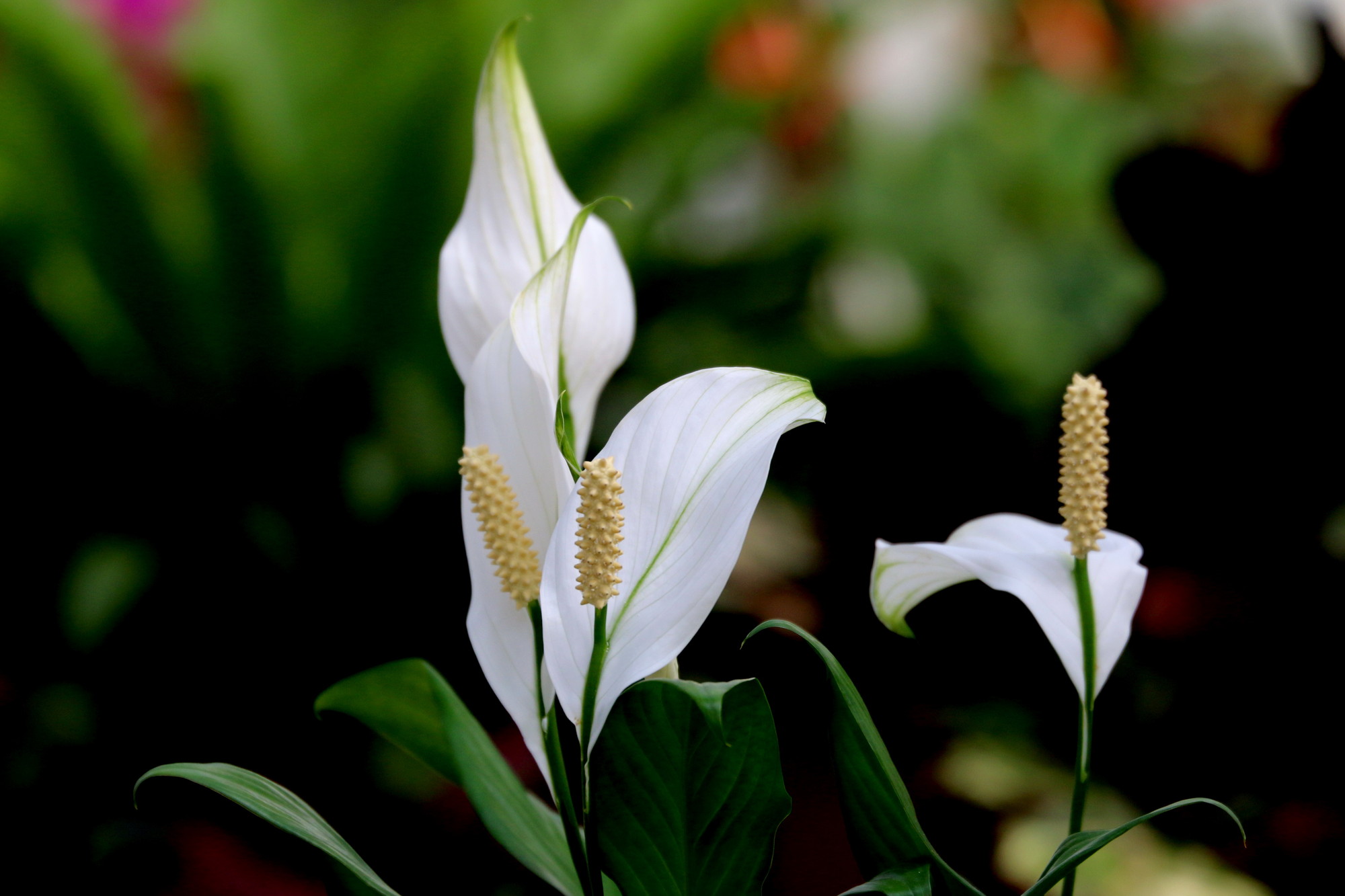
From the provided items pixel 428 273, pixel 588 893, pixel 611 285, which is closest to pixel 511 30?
pixel 611 285

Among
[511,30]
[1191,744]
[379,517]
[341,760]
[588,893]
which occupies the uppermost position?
[511,30]

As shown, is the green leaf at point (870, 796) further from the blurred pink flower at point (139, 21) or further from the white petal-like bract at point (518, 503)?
the blurred pink flower at point (139, 21)

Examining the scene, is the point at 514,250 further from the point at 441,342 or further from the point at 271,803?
the point at 441,342

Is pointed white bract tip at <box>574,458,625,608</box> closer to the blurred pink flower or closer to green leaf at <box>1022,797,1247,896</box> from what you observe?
green leaf at <box>1022,797,1247,896</box>

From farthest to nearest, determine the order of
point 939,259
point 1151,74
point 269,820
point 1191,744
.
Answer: point 1151,74, point 939,259, point 1191,744, point 269,820

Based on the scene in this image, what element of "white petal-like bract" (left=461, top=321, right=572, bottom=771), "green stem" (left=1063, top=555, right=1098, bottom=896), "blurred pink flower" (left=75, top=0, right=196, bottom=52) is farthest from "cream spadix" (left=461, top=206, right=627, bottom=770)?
"blurred pink flower" (left=75, top=0, right=196, bottom=52)

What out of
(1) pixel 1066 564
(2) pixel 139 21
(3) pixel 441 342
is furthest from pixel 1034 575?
(2) pixel 139 21

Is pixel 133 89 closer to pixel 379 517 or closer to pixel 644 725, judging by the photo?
pixel 379 517
